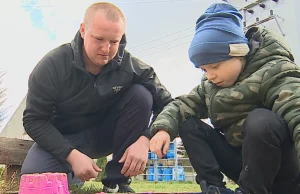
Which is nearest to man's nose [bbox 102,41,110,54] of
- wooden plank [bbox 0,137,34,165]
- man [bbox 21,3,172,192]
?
man [bbox 21,3,172,192]

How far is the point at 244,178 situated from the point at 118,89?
2.26 feet

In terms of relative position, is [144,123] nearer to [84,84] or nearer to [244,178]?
[84,84]

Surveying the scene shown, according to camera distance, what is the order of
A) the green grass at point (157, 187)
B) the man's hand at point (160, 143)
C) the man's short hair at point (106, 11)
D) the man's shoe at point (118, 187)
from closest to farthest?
1. the man's hand at point (160, 143)
2. the man's short hair at point (106, 11)
3. the man's shoe at point (118, 187)
4. the green grass at point (157, 187)

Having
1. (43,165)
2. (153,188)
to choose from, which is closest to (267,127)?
(43,165)

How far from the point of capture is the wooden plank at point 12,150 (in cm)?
185

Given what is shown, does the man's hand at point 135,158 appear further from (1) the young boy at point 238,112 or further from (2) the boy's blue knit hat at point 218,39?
(2) the boy's blue knit hat at point 218,39

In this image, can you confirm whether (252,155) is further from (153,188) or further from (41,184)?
(153,188)

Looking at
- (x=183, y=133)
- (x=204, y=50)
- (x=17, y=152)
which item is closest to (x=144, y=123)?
(x=183, y=133)

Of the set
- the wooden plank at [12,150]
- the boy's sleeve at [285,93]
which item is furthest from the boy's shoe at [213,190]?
the wooden plank at [12,150]

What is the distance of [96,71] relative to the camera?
1522 millimetres

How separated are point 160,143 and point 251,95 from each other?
0.90 ft

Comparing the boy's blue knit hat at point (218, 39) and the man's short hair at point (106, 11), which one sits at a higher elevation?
the man's short hair at point (106, 11)

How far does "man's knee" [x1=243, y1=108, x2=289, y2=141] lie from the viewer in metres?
0.93

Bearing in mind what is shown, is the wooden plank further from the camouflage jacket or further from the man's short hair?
the camouflage jacket
